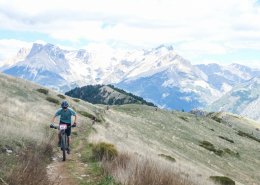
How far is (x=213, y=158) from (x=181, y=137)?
1127 centimetres

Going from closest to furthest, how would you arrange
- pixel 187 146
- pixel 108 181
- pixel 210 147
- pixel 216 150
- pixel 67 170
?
pixel 108 181 < pixel 67 170 < pixel 187 146 < pixel 216 150 < pixel 210 147

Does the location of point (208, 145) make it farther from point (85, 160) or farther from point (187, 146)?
point (85, 160)

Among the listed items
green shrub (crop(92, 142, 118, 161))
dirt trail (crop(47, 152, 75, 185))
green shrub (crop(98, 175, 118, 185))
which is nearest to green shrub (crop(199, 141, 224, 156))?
green shrub (crop(92, 142, 118, 161))

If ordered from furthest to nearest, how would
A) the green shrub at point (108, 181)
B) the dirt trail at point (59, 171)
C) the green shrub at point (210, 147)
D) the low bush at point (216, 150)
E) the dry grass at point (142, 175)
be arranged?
the low bush at point (216, 150) → the green shrub at point (210, 147) → the dirt trail at point (59, 171) → the green shrub at point (108, 181) → the dry grass at point (142, 175)

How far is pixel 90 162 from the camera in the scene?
22.1 m

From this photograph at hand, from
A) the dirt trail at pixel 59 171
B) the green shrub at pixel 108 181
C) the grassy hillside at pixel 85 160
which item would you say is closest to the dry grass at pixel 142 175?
the grassy hillside at pixel 85 160

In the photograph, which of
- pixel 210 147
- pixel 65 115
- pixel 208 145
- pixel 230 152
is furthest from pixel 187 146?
pixel 65 115

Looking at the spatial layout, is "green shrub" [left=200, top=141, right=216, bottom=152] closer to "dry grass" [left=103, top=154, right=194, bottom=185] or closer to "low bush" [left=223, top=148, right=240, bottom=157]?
"low bush" [left=223, top=148, right=240, bottom=157]

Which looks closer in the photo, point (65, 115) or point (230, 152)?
point (65, 115)

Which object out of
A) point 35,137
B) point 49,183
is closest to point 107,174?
point 49,183

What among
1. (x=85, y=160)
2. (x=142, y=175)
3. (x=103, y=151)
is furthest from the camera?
(x=103, y=151)

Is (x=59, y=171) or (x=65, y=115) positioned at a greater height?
(x=65, y=115)

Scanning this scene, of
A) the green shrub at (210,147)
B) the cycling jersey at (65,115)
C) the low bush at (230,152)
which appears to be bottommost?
the low bush at (230,152)

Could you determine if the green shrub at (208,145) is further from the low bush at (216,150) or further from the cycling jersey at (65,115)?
the cycling jersey at (65,115)
